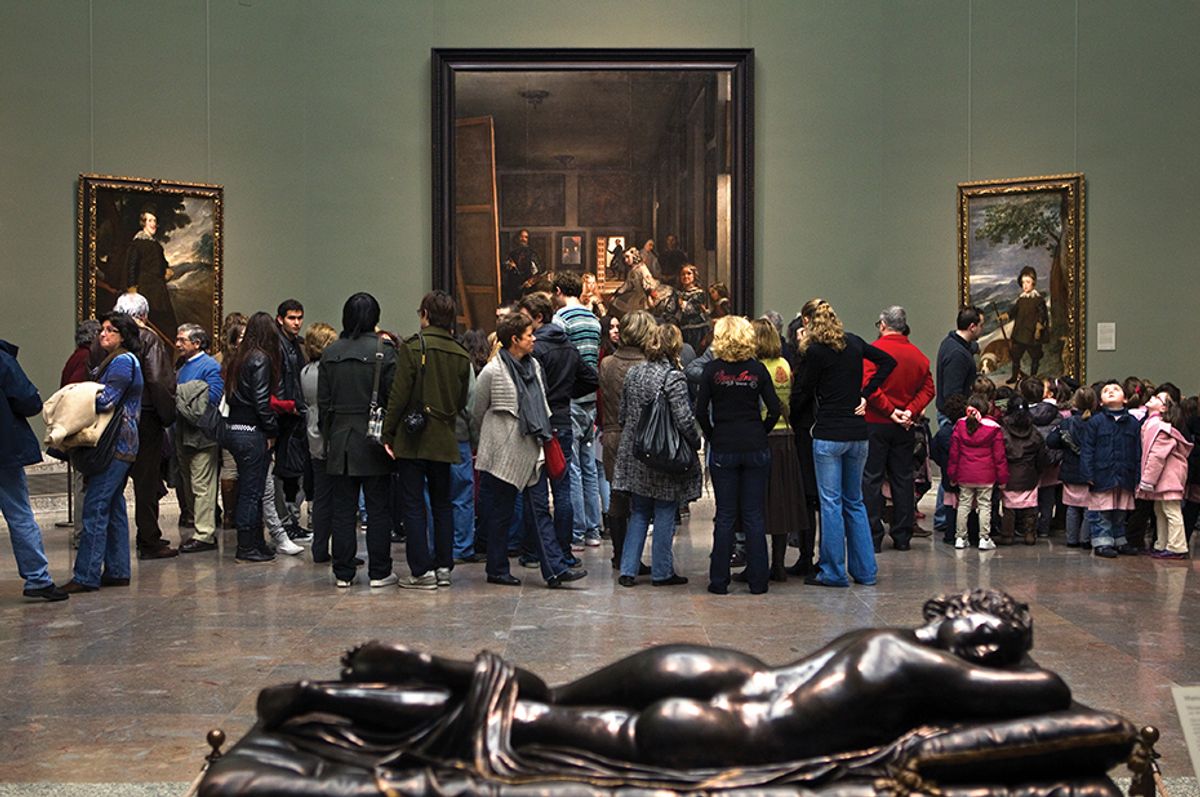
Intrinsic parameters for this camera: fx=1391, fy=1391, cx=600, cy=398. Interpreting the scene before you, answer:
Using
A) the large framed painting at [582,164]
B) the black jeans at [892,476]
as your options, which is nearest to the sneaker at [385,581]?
the black jeans at [892,476]

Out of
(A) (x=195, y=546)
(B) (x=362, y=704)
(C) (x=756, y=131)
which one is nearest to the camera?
(B) (x=362, y=704)

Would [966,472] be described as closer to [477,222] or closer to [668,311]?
[668,311]

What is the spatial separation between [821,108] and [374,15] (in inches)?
206

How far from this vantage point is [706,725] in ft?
11.6

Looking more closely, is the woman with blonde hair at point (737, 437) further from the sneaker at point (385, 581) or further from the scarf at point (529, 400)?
the sneaker at point (385, 581)

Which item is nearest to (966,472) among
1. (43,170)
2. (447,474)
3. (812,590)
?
A: (812,590)

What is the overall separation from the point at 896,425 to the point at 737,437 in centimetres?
249

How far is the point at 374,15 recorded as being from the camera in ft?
52.4

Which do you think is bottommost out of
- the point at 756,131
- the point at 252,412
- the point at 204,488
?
the point at 204,488

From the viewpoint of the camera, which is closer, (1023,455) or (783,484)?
(783,484)

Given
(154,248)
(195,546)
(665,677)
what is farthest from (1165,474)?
(154,248)

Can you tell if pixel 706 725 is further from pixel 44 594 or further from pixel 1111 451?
pixel 1111 451

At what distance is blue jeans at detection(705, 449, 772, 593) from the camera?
890 cm

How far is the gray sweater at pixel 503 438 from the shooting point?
9102 mm
